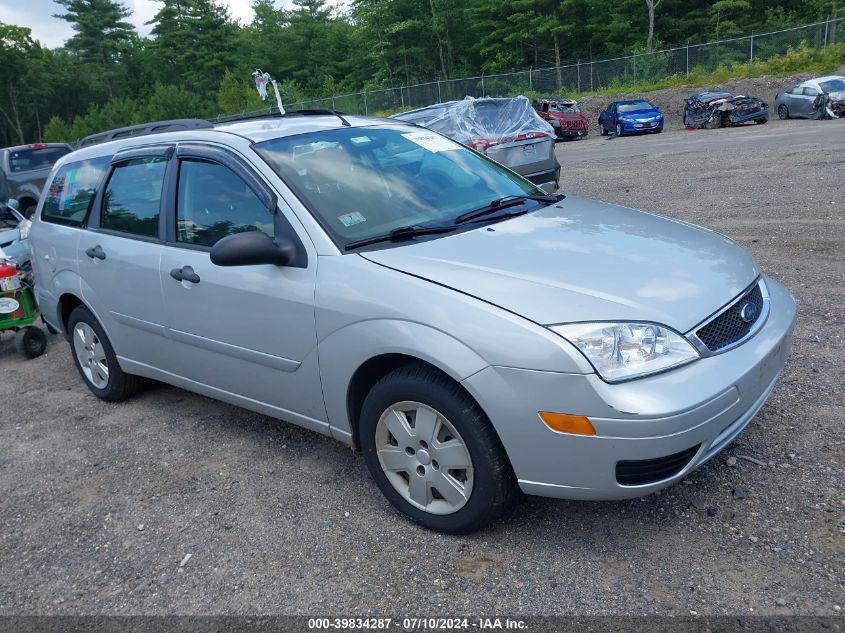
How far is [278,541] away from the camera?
3.38 m

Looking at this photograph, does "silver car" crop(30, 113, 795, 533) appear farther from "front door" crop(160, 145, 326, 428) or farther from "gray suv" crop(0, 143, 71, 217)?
"gray suv" crop(0, 143, 71, 217)

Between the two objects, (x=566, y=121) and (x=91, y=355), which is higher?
(x=91, y=355)

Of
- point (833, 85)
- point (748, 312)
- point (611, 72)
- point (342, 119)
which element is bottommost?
point (833, 85)

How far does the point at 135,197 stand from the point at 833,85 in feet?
80.7

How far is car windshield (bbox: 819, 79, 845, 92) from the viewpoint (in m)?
23.3

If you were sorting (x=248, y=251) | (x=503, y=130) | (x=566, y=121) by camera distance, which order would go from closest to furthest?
(x=248, y=251)
(x=503, y=130)
(x=566, y=121)

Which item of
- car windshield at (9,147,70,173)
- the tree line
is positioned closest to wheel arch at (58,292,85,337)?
car windshield at (9,147,70,173)

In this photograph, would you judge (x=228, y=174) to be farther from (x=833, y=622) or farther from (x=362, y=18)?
(x=362, y=18)

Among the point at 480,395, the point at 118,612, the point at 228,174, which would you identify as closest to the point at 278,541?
the point at 118,612

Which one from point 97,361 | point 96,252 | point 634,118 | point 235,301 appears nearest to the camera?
point 235,301

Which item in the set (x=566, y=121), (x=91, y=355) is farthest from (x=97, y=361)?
(x=566, y=121)

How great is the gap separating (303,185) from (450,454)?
1519 mm

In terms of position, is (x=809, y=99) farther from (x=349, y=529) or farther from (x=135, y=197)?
(x=349, y=529)

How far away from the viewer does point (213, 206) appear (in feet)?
13.3
